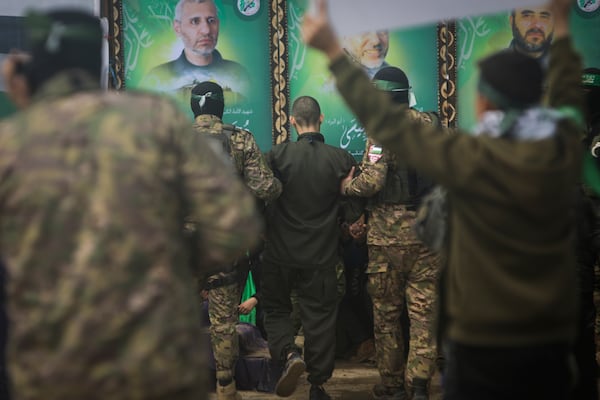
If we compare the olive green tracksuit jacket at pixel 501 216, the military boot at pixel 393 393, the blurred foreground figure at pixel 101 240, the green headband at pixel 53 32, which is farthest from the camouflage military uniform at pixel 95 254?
the military boot at pixel 393 393

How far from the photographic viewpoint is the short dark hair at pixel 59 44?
1.86 m

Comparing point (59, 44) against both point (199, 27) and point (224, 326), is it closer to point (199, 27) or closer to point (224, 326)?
point (224, 326)

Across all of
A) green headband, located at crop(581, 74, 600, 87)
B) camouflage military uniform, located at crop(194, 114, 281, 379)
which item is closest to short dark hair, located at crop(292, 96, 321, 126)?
camouflage military uniform, located at crop(194, 114, 281, 379)

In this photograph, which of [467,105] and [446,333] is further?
[467,105]

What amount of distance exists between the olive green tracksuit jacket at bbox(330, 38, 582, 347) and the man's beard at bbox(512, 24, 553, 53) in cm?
476

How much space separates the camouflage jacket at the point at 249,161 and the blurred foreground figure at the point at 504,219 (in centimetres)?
243

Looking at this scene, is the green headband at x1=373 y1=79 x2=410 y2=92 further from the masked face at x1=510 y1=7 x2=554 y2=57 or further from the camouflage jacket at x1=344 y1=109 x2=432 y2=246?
the masked face at x1=510 y1=7 x2=554 y2=57

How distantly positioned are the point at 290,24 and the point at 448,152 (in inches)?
190

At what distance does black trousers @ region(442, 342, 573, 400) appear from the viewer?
208cm

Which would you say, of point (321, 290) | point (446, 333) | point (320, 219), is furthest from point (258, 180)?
point (446, 333)

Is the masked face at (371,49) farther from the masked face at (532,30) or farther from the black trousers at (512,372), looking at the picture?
the black trousers at (512,372)

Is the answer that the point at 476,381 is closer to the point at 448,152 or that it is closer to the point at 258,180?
the point at 448,152

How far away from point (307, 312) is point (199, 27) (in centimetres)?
303

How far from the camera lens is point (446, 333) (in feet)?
7.60
